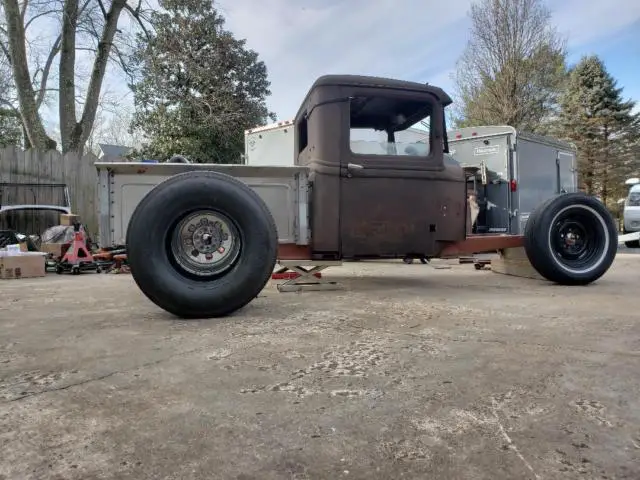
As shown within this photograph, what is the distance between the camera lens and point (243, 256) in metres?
3.38

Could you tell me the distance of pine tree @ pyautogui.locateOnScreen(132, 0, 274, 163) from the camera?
51.9 feet

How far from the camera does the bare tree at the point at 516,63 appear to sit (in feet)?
62.0

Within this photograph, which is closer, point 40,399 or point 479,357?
point 40,399

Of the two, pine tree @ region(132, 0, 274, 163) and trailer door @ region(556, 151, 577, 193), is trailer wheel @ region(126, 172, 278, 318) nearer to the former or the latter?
trailer door @ region(556, 151, 577, 193)

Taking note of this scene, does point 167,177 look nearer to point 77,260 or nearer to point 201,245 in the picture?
point 201,245

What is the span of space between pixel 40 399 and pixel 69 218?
728 cm

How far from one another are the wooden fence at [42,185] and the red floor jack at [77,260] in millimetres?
2333

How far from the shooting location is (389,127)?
4609 mm

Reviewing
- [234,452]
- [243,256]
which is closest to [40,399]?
[234,452]

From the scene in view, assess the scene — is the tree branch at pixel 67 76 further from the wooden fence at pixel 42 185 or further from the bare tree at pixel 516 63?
the bare tree at pixel 516 63

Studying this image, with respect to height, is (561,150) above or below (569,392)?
above

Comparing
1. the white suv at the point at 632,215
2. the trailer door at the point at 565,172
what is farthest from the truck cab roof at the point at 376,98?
the white suv at the point at 632,215

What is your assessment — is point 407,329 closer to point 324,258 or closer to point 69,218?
point 324,258

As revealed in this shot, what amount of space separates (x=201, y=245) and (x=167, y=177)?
0.75 metres
